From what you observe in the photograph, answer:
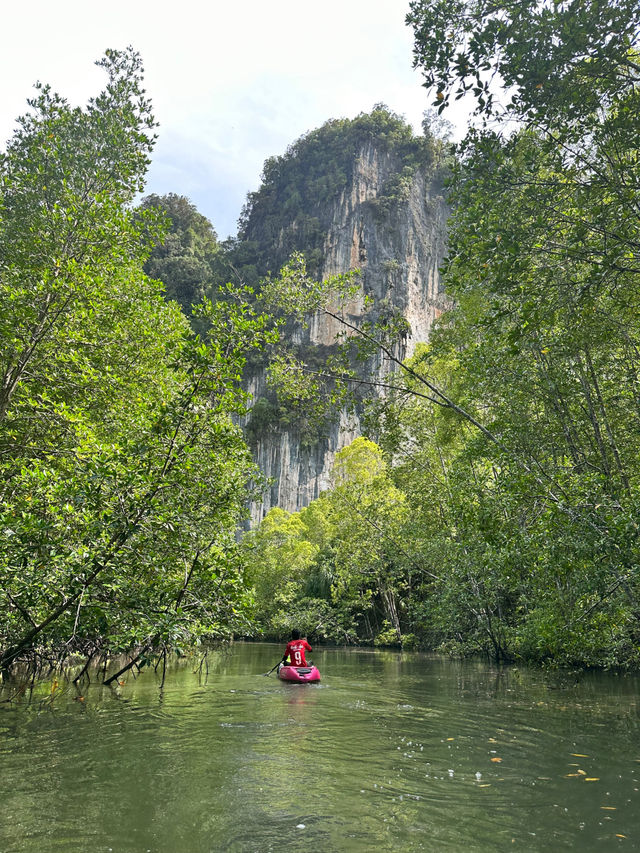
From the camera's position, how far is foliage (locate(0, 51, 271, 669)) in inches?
265

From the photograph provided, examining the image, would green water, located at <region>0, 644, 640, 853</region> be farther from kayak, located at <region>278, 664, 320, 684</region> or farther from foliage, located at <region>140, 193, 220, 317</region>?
foliage, located at <region>140, 193, 220, 317</region>

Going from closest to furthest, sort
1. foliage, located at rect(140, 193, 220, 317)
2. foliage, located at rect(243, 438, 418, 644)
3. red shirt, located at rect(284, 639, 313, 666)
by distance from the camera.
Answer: red shirt, located at rect(284, 639, 313, 666) → foliage, located at rect(243, 438, 418, 644) → foliage, located at rect(140, 193, 220, 317)

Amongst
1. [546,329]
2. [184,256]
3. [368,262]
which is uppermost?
[184,256]

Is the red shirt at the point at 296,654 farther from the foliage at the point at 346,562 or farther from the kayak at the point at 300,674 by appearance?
the foliage at the point at 346,562

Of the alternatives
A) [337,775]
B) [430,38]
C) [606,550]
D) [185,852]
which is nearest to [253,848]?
[185,852]

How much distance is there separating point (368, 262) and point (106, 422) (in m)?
62.9

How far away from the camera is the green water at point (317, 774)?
4215 millimetres

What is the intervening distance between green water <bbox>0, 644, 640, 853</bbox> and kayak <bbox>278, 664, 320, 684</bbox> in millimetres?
2720

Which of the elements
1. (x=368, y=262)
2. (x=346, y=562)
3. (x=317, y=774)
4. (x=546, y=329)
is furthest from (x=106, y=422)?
(x=368, y=262)

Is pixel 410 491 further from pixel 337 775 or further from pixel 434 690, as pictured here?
pixel 337 775

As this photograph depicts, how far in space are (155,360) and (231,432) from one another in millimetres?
5344

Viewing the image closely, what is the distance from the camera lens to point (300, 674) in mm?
14547

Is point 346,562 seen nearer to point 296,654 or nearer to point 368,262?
point 296,654

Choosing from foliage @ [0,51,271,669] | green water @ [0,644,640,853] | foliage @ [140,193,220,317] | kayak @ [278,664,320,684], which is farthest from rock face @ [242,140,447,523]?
green water @ [0,644,640,853]
